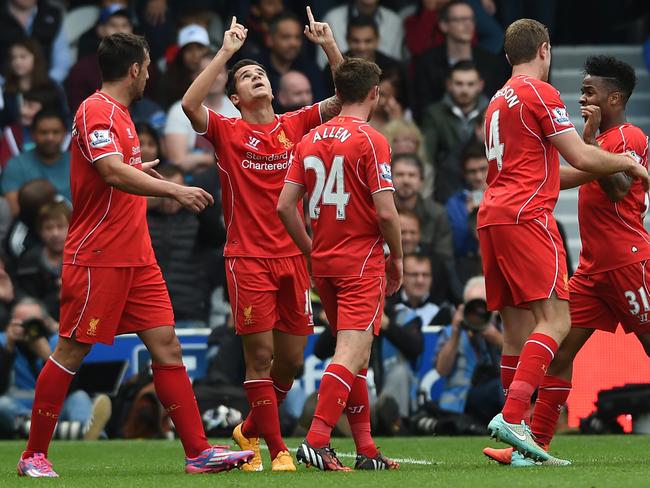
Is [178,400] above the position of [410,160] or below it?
below

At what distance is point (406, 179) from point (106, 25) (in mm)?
3752

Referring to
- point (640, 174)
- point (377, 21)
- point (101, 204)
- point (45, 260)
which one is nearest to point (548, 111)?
point (640, 174)

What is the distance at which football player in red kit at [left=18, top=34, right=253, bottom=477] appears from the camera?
8328 millimetres

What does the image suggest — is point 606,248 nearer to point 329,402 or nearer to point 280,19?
point 329,402

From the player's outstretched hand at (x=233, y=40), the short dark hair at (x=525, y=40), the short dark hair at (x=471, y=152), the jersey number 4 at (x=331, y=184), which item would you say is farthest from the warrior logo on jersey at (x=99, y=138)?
the short dark hair at (x=471, y=152)

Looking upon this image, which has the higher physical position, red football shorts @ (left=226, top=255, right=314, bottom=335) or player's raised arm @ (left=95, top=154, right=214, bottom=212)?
player's raised arm @ (left=95, top=154, right=214, bottom=212)

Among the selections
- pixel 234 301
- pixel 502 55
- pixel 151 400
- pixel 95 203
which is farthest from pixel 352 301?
pixel 502 55

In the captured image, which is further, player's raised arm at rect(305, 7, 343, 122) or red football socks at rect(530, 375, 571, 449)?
player's raised arm at rect(305, 7, 343, 122)

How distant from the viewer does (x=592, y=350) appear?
12953mm

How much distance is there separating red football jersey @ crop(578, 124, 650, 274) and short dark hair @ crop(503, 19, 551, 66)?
0.78 metres

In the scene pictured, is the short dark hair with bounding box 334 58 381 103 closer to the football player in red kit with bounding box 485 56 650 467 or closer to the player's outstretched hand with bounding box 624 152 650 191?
the football player in red kit with bounding box 485 56 650 467

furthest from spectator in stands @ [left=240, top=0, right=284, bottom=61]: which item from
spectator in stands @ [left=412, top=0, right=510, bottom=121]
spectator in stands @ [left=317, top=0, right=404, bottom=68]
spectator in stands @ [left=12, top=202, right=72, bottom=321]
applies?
spectator in stands @ [left=12, top=202, right=72, bottom=321]

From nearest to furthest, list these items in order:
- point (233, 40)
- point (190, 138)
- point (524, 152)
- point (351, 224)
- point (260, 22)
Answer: point (524, 152) → point (351, 224) → point (233, 40) → point (190, 138) → point (260, 22)

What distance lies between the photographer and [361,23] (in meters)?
16.2
